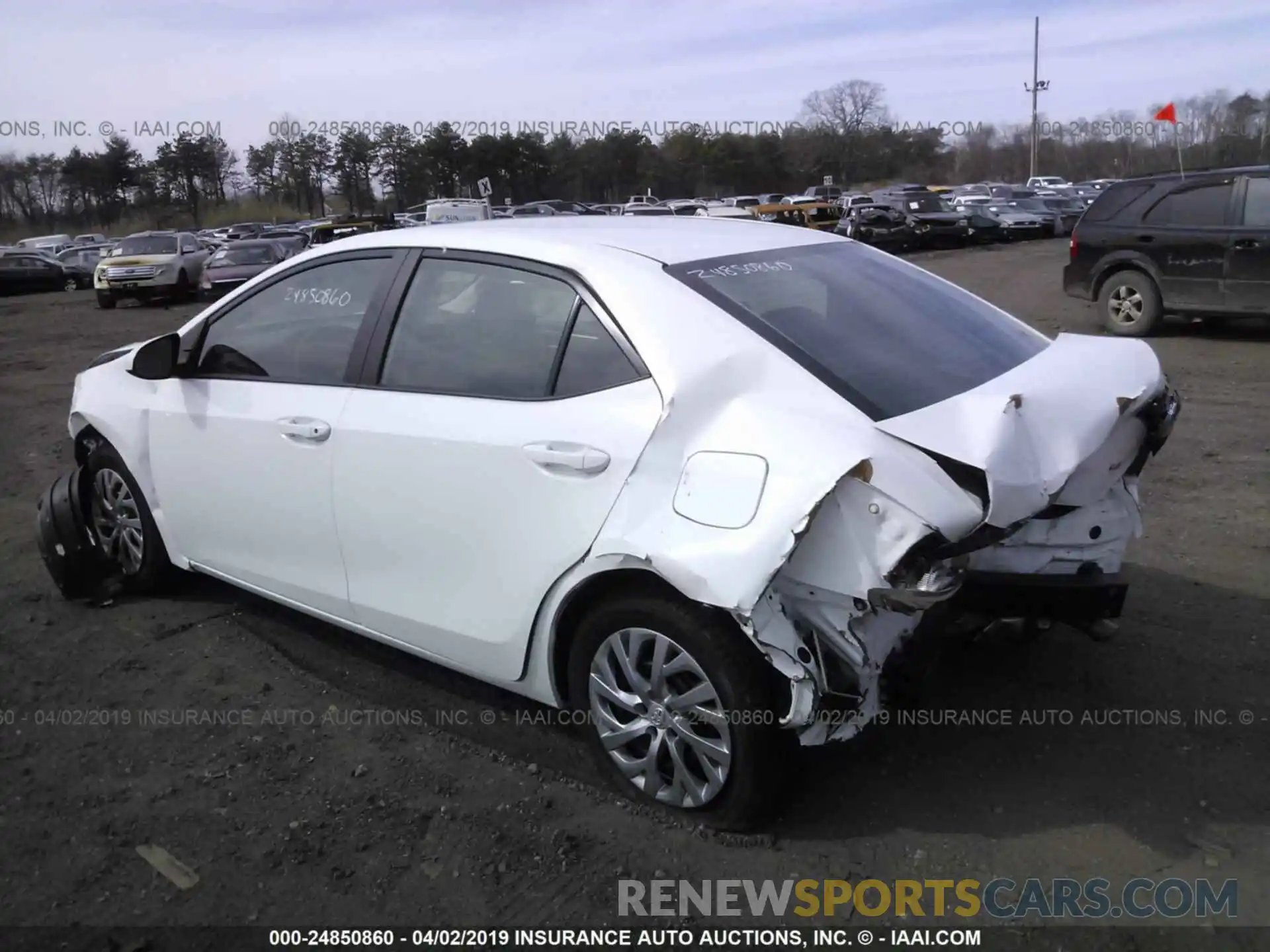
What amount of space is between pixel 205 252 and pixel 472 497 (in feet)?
82.0

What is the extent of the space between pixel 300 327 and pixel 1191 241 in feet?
32.9

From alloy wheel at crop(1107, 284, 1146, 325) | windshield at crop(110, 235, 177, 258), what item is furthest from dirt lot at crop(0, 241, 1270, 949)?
windshield at crop(110, 235, 177, 258)

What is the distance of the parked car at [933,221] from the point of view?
28.8 metres

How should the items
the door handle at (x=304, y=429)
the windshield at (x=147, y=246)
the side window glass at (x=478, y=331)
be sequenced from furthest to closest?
the windshield at (x=147, y=246) → the door handle at (x=304, y=429) → the side window glass at (x=478, y=331)

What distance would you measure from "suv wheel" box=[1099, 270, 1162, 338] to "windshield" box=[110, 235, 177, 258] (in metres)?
19.6

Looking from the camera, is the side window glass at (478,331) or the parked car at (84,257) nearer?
the side window glass at (478,331)

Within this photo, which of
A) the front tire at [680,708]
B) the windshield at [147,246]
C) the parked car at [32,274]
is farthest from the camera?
the parked car at [32,274]

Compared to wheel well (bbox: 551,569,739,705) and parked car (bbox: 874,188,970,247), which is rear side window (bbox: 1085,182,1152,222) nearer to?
wheel well (bbox: 551,569,739,705)

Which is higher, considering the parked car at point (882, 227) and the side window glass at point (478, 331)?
the parked car at point (882, 227)

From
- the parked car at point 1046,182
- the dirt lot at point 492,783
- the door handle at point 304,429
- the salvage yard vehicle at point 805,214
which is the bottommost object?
the dirt lot at point 492,783

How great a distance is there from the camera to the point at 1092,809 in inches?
123

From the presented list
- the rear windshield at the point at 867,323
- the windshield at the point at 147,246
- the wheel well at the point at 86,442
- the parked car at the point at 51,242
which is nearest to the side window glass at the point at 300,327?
the wheel well at the point at 86,442

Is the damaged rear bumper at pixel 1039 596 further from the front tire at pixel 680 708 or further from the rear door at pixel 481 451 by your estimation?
the rear door at pixel 481 451

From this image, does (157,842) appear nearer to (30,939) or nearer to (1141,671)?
(30,939)
